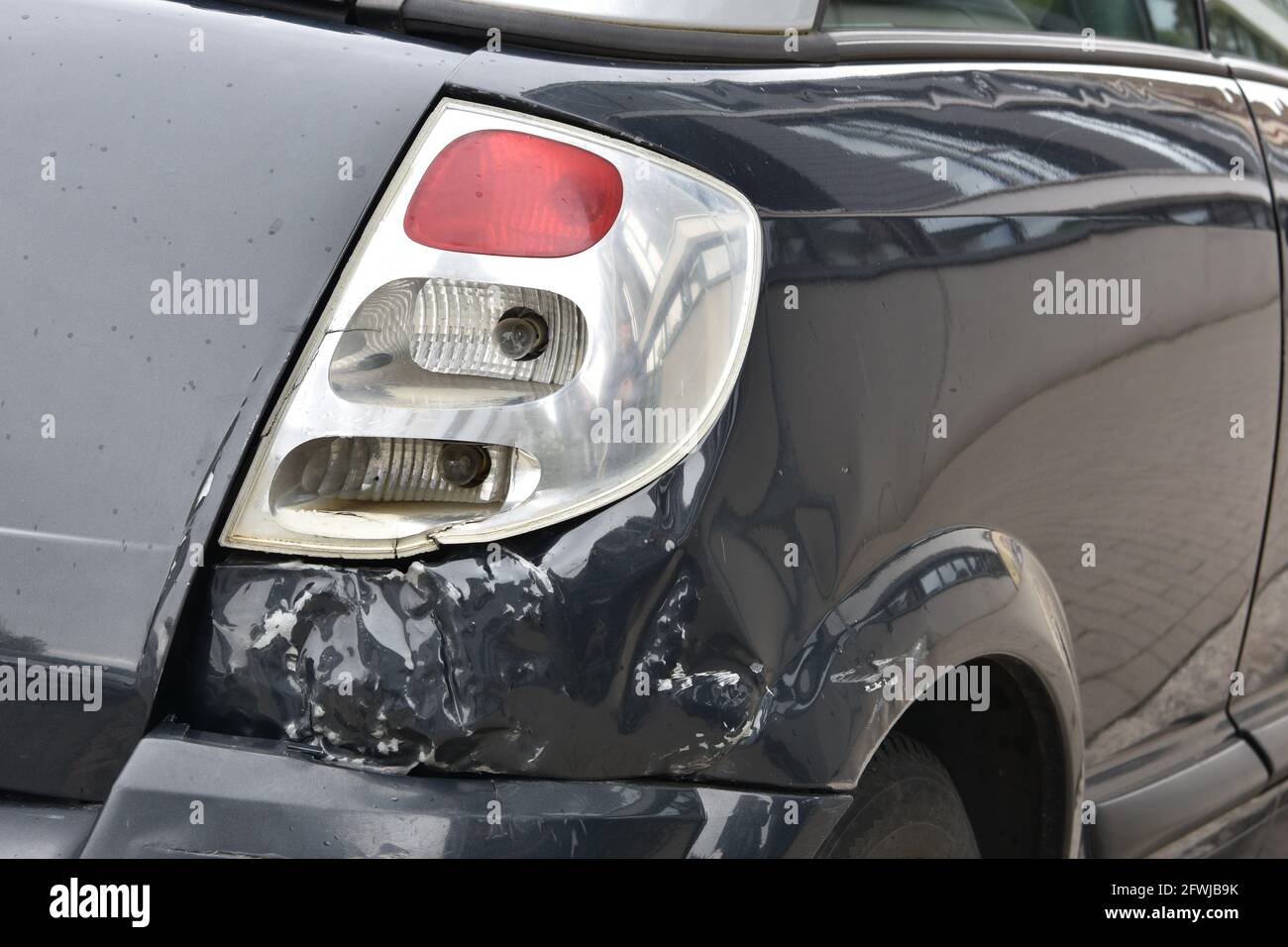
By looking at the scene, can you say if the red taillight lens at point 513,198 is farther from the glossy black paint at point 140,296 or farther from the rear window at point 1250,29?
the rear window at point 1250,29

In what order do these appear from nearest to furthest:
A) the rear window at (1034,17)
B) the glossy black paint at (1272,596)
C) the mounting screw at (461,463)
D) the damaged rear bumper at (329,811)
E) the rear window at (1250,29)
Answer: the damaged rear bumper at (329,811)
the mounting screw at (461,463)
the rear window at (1034,17)
the glossy black paint at (1272,596)
the rear window at (1250,29)

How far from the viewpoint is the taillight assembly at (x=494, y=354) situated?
1.23 m

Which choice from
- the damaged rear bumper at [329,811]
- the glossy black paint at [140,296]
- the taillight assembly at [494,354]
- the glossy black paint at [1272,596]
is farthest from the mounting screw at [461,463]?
the glossy black paint at [1272,596]

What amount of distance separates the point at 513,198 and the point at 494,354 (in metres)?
0.15

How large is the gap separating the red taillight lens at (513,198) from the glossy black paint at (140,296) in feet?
0.21

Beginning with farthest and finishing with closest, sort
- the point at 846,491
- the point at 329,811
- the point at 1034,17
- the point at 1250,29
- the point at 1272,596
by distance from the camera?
the point at 1250,29
the point at 1272,596
the point at 1034,17
the point at 846,491
the point at 329,811

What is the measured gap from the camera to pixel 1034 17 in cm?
212

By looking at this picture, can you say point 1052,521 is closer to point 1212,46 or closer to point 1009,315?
point 1009,315

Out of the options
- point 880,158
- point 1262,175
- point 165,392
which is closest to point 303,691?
point 165,392

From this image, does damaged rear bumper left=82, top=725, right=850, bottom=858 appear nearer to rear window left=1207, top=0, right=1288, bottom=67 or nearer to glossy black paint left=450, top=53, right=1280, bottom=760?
glossy black paint left=450, top=53, right=1280, bottom=760

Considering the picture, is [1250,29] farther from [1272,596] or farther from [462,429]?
[462,429]

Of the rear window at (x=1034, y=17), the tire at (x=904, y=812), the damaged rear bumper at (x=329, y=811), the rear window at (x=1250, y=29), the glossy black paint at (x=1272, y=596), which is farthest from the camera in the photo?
the rear window at (x=1250, y=29)

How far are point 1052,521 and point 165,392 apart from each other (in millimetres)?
1145

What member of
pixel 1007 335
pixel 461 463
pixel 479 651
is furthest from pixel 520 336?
pixel 1007 335
